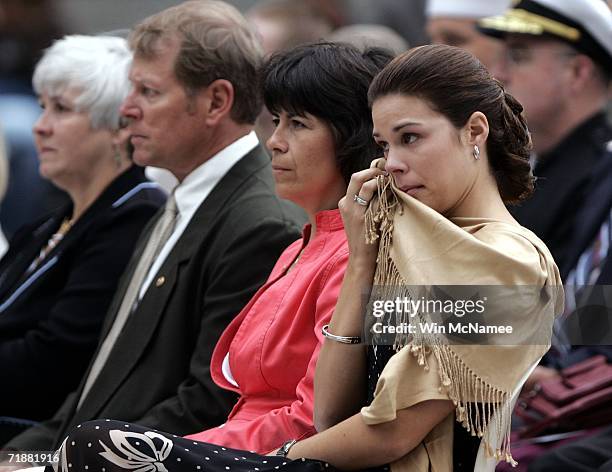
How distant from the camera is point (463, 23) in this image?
579 centimetres

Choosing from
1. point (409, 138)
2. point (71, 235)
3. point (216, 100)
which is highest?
point (409, 138)

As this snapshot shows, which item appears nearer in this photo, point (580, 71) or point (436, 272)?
point (436, 272)

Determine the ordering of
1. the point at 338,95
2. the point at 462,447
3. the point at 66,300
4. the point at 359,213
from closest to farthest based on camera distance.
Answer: the point at 462,447
the point at 359,213
the point at 338,95
the point at 66,300

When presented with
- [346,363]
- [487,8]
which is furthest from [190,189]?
[487,8]

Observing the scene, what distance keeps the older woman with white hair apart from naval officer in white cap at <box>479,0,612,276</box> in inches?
56.6

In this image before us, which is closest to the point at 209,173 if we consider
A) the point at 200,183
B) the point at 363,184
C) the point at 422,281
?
the point at 200,183

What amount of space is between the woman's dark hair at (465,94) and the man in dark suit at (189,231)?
998 millimetres

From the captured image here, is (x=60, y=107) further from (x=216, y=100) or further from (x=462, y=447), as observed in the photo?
(x=462, y=447)

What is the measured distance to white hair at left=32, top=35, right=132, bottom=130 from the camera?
15.0 feet

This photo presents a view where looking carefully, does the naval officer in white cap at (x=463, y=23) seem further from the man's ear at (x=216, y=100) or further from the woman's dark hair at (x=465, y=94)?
the woman's dark hair at (x=465, y=94)

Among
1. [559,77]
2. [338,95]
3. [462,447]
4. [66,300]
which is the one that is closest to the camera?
[462,447]

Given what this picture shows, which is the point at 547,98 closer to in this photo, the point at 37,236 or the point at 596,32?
the point at 596,32

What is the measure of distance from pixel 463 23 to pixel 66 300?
2465 millimetres

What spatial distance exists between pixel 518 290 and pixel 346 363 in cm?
43
